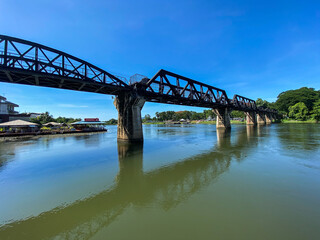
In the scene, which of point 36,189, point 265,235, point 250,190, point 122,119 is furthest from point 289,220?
point 122,119

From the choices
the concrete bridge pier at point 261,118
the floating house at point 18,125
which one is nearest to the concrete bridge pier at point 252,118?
the concrete bridge pier at point 261,118

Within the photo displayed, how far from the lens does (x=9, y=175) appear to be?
1012cm

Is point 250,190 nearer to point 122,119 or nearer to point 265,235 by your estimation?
point 265,235

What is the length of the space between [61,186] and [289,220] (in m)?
11.2

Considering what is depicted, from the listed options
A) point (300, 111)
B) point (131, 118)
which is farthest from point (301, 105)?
point (131, 118)

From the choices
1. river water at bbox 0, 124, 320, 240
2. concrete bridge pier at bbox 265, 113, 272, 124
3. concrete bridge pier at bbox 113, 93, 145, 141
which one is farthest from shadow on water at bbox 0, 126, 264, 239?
concrete bridge pier at bbox 265, 113, 272, 124

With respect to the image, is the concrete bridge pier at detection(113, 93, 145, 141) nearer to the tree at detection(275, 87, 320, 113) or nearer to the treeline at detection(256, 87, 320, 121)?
the treeline at detection(256, 87, 320, 121)

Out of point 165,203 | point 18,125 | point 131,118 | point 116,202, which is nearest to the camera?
point 165,203

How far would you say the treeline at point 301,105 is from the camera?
86.8 metres

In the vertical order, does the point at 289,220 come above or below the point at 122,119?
below

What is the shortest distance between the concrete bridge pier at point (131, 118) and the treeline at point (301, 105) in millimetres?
113112

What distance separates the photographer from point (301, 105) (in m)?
87.9

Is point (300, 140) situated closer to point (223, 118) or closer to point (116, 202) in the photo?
point (116, 202)

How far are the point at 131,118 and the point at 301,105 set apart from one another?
384 feet
